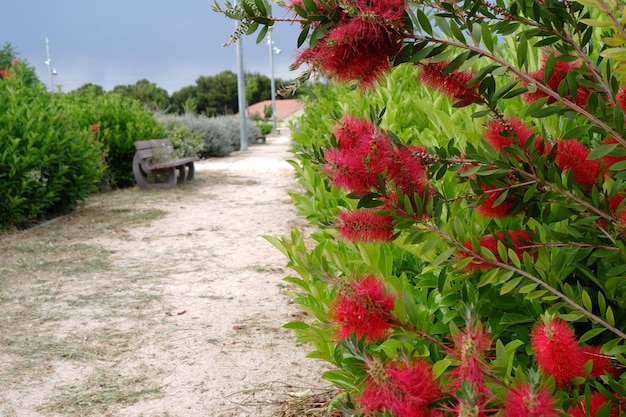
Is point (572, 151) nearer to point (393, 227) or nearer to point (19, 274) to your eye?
point (393, 227)

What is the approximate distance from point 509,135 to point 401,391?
581 millimetres

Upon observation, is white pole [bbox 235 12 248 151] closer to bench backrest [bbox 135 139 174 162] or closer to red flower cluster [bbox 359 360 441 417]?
bench backrest [bbox 135 139 174 162]

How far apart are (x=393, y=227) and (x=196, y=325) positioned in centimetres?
345

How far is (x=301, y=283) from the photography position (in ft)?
7.30

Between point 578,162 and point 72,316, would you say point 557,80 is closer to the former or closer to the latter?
point 578,162

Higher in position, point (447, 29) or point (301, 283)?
point (447, 29)

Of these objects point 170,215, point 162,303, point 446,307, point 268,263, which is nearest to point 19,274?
point 162,303

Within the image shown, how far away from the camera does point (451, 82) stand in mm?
1313

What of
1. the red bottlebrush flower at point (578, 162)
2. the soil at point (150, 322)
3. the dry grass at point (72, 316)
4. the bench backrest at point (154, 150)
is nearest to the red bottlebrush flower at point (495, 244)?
the red bottlebrush flower at point (578, 162)

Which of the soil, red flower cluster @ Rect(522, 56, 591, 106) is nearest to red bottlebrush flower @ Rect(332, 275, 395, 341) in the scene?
red flower cluster @ Rect(522, 56, 591, 106)

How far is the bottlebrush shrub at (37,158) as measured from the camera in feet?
25.2

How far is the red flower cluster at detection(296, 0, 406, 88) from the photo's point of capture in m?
1.11

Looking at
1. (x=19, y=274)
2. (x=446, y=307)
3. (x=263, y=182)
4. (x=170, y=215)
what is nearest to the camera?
(x=446, y=307)

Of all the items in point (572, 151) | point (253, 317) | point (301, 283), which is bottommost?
point (253, 317)
